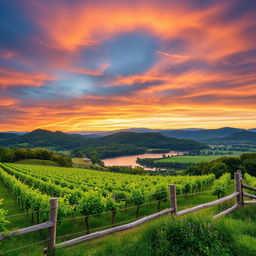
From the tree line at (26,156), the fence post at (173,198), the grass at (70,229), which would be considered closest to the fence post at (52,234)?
the grass at (70,229)

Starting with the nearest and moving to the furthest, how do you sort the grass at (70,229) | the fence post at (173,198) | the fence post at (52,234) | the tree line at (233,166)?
the grass at (70,229) → the fence post at (52,234) → the fence post at (173,198) → the tree line at (233,166)

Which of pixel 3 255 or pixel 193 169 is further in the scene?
pixel 193 169

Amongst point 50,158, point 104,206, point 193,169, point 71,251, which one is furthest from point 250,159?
point 50,158

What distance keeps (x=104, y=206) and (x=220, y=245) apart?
6731 millimetres

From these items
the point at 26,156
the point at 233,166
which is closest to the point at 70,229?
the point at 233,166

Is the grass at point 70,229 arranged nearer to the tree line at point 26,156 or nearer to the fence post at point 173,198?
the fence post at point 173,198

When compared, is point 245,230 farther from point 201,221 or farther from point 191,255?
point 191,255

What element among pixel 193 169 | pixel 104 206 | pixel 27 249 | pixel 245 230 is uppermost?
pixel 27 249

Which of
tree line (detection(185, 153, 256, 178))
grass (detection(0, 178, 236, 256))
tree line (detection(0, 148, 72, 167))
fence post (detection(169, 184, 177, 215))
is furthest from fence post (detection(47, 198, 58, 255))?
tree line (detection(0, 148, 72, 167))

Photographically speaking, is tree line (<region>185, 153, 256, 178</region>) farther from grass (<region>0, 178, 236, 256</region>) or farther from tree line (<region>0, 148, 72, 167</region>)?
tree line (<region>0, 148, 72, 167</region>)

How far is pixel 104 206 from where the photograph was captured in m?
10.3

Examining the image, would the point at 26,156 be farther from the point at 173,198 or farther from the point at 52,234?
the point at 52,234

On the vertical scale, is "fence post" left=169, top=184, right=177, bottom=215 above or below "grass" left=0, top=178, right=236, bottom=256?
above

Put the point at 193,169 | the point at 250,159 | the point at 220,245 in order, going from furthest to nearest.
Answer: the point at 193,169
the point at 250,159
the point at 220,245
